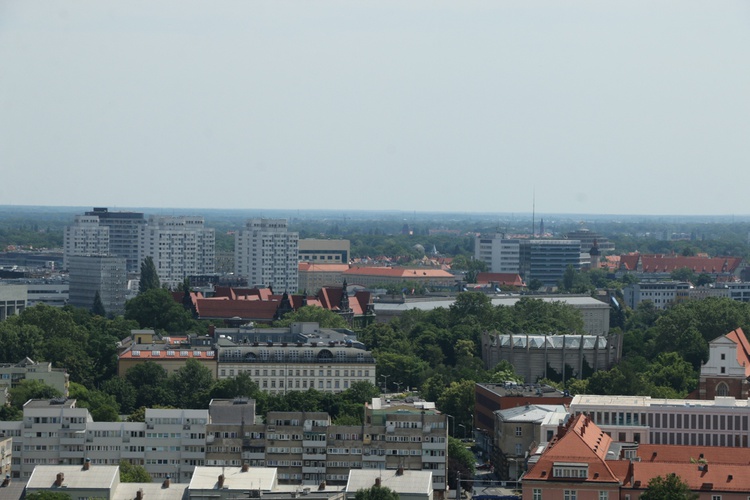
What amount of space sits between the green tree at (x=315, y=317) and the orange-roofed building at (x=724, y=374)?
50748mm

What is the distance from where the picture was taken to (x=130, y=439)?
91.3m

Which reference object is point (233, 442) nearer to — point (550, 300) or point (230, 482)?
point (230, 482)

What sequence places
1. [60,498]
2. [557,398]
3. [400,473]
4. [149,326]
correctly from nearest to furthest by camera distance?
[60,498] < [400,473] < [557,398] < [149,326]

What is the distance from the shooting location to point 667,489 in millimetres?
72938

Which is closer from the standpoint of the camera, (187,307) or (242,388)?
(242,388)

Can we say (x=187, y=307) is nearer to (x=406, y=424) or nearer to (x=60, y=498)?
(x=406, y=424)

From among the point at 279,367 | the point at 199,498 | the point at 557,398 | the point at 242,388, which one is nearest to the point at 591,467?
the point at 199,498

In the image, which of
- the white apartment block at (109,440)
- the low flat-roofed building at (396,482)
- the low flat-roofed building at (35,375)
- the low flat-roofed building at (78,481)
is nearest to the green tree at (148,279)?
the low flat-roofed building at (35,375)

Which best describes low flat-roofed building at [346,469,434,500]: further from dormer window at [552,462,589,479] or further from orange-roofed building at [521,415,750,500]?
dormer window at [552,462,589,479]

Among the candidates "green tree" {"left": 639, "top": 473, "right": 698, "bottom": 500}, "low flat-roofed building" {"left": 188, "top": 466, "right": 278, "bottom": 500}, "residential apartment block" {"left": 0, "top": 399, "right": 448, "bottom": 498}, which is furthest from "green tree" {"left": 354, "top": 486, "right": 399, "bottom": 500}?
"residential apartment block" {"left": 0, "top": 399, "right": 448, "bottom": 498}

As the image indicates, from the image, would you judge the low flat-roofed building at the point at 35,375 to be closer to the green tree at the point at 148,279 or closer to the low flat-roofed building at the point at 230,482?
the low flat-roofed building at the point at 230,482

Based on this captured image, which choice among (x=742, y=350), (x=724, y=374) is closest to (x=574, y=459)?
(x=724, y=374)

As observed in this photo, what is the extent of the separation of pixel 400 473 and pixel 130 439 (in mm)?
15928

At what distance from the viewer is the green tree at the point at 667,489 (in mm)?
72625
